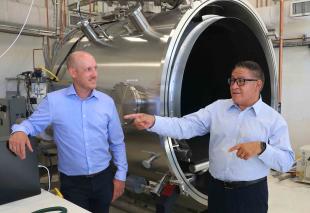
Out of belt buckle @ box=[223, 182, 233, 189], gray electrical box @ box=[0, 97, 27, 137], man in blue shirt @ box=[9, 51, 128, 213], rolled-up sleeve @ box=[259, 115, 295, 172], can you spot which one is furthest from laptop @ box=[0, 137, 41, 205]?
gray electrical box @ box=[0, 97, 27, 137]

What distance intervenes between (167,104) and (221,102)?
0.84 ft

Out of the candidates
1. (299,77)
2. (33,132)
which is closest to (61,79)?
(33,132)

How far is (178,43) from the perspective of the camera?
5.39 ft

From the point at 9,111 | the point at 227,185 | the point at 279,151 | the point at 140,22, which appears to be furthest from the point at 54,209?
the point at 9,111

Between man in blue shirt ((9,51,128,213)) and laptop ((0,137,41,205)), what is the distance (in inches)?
7.8

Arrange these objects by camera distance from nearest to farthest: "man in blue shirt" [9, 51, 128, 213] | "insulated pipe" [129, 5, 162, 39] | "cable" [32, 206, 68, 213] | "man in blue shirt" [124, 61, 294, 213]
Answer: "cable" [32, 206, 68, 213] < "man in blue shirt" [124, 61, 294, 213] < "man in blue shirt" [9, 51, 128, 213] < "insulated pipe" [129, 5, 162, 39]

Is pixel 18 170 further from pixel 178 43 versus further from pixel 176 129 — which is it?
pixel 178 43

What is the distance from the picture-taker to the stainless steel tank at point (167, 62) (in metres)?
1.63

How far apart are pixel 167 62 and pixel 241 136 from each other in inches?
18.9

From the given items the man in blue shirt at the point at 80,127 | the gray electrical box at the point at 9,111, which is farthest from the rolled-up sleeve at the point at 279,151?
the gray electrical box at the point at 9,111

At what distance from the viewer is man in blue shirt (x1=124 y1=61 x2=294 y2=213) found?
1.44m

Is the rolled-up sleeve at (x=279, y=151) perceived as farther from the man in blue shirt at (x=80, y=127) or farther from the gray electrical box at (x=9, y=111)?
the gray electrical box at (x=9, y=111)

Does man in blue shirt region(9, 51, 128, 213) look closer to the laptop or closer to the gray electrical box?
the laptop

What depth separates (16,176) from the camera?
131 centimetres
